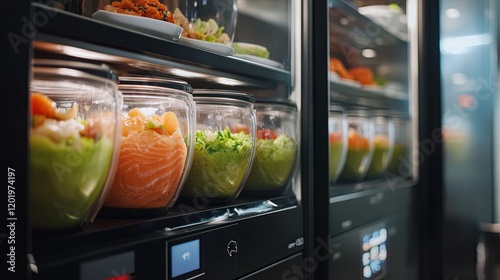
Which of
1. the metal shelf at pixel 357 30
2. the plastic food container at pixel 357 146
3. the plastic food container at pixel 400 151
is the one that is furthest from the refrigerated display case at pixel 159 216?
the plastic food container at pixel 400 151

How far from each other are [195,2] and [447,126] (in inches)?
51.6

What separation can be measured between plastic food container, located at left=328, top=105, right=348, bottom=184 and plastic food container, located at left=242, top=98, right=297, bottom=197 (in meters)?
0.40

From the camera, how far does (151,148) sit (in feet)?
2.65

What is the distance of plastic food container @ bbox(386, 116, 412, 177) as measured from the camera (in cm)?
203

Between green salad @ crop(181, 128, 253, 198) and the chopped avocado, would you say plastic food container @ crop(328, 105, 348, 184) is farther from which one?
the chopped avocado

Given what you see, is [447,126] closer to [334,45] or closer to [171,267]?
[334,45]

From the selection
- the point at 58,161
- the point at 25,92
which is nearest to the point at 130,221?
the point at 58,161

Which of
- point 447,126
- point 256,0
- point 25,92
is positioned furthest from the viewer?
point 447,126

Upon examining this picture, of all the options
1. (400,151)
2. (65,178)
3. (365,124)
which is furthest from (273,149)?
(400,151)

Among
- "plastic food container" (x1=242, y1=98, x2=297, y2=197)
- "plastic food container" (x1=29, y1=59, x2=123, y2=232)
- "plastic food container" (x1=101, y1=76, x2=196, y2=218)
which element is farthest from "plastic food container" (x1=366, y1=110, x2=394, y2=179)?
"plastic food container" (x1=29, y1=59, x2=123, y2=232)

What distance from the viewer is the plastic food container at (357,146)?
5.84ft

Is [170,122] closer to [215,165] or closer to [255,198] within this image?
[215,165]

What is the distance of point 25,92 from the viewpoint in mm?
567

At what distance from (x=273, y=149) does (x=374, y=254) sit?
60 cm
